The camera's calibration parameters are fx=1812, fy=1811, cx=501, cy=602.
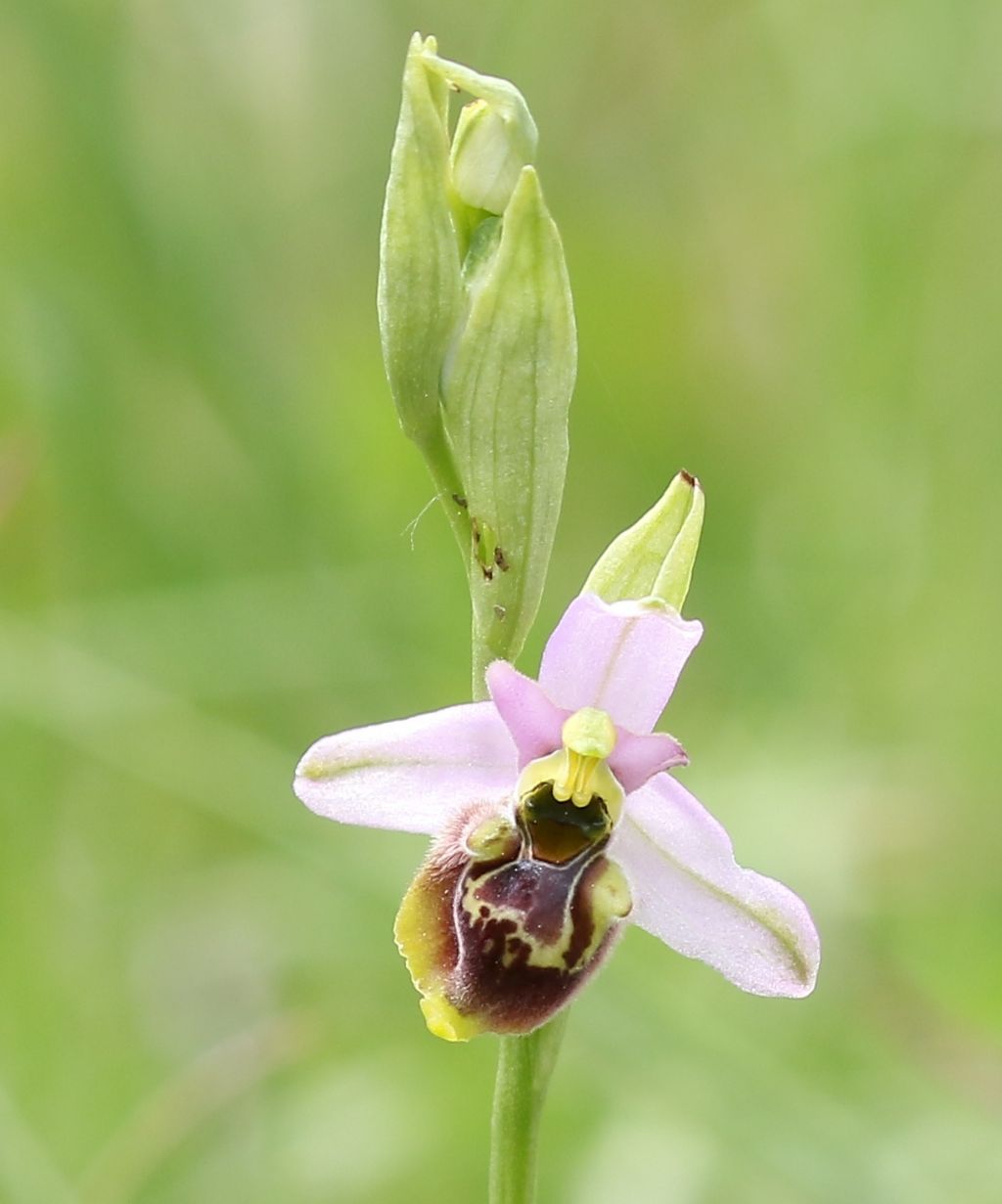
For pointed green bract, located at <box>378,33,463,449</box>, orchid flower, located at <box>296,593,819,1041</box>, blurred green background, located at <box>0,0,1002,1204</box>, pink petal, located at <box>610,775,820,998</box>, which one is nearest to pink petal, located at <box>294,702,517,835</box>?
orchid flower, located at <box>296,593,819,1041</box>

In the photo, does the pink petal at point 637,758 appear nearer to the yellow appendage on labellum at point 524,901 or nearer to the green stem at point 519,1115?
the yellow appendage on labellum at point 524,901

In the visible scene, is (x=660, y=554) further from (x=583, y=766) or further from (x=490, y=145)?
(x=490, y=145)

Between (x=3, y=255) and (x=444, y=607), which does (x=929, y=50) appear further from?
(x=3, y=255)

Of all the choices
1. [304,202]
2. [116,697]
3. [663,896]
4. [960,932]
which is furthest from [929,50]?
[663,896]

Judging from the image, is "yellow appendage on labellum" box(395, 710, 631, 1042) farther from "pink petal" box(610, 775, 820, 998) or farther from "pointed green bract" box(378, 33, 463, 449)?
"pointed green bract" box(378, 33, 463, 449)

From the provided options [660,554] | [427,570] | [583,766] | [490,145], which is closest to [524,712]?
[583,766]
